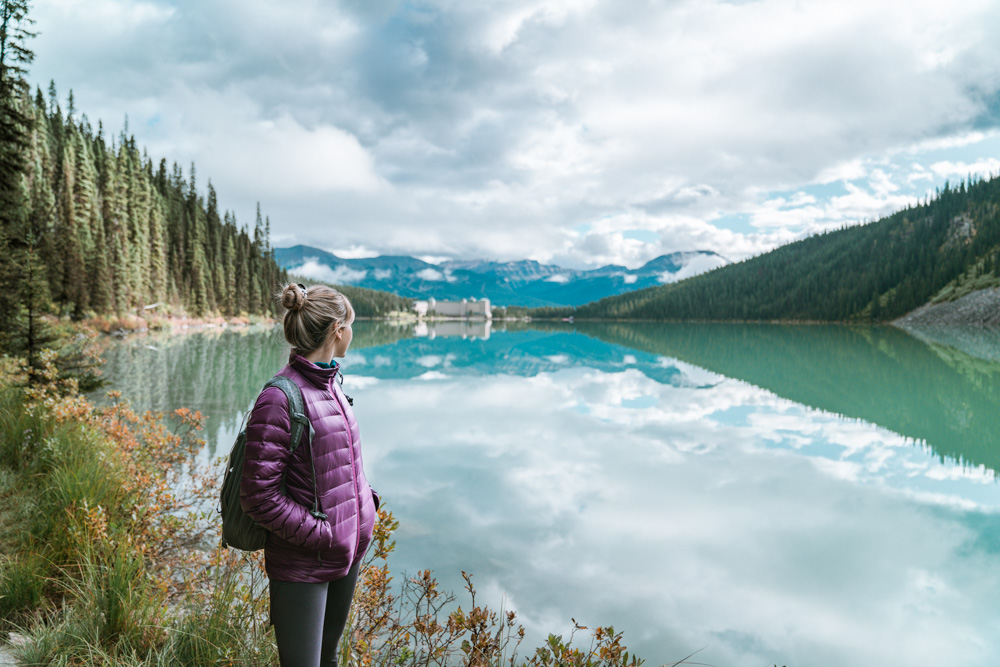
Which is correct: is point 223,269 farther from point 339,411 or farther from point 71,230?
point 339,411

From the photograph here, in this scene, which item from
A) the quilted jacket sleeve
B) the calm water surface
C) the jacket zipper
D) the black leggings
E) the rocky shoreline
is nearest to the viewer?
the quilted jacket sleeve

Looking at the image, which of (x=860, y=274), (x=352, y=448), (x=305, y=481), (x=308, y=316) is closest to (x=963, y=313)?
(x=860, y=274)

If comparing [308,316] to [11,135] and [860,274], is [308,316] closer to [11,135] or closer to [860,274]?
[11,135]

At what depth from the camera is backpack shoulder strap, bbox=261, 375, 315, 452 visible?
219 cm

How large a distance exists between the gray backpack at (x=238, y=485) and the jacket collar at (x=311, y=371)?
9 centimetres

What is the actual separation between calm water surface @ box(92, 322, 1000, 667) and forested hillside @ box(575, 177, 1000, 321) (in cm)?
11072

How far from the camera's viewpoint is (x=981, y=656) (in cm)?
471

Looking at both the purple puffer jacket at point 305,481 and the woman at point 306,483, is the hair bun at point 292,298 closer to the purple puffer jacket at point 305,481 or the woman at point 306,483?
the woman at point 306,483

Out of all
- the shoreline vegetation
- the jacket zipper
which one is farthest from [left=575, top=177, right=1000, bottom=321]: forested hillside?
the jacket zipper

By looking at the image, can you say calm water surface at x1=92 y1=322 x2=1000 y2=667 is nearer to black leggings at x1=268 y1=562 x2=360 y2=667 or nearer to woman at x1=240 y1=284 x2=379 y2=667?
black leggings at x1=268 y1=562 x2=360 y2=667

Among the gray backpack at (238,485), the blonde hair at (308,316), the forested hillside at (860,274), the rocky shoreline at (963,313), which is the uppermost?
the forested hillside at (860,274)

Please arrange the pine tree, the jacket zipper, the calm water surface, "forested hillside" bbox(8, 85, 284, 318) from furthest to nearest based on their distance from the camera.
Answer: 1. "forested hillside" bbox(8, 85, 284, 318)
2. the pine tree
3. the calm water surface
4. the jacket zipper

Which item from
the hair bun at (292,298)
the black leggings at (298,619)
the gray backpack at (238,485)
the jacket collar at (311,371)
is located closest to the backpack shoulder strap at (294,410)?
the gray backpack at (238,485)

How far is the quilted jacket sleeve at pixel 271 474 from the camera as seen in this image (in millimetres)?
2115
